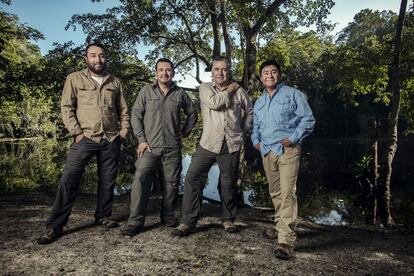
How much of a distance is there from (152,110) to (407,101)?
43.6ft

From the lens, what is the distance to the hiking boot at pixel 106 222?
4954 mm

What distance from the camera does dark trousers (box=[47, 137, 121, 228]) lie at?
4347mm

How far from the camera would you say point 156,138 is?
187 inches

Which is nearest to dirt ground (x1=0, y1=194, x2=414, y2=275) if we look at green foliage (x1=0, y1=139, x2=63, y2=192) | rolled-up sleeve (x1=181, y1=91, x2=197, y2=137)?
rolled-up sleeve (x1=181, y1=91, x2=197, y2=137)

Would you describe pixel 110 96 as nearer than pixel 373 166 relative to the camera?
Yes

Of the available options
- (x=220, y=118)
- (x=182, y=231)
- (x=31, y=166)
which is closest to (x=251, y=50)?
(x=220, y=118)

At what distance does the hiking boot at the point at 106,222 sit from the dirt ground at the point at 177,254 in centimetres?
10

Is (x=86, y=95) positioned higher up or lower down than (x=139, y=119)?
higher up

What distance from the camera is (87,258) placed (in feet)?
12.7

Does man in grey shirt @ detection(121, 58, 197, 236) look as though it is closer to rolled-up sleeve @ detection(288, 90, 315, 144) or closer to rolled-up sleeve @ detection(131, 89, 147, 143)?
rolled-up sleeve @ detection(131, 89, 147, 143)

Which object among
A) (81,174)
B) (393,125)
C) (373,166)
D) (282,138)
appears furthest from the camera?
(373,166)

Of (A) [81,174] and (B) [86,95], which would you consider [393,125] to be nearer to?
(B) [86,95]

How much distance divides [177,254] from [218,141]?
5.59 feet

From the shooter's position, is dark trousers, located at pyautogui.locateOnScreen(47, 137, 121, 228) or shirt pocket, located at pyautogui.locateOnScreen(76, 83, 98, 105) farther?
shirt pocket, located at pyautogui.locateOnScreen(76, 83, 98, 105)
